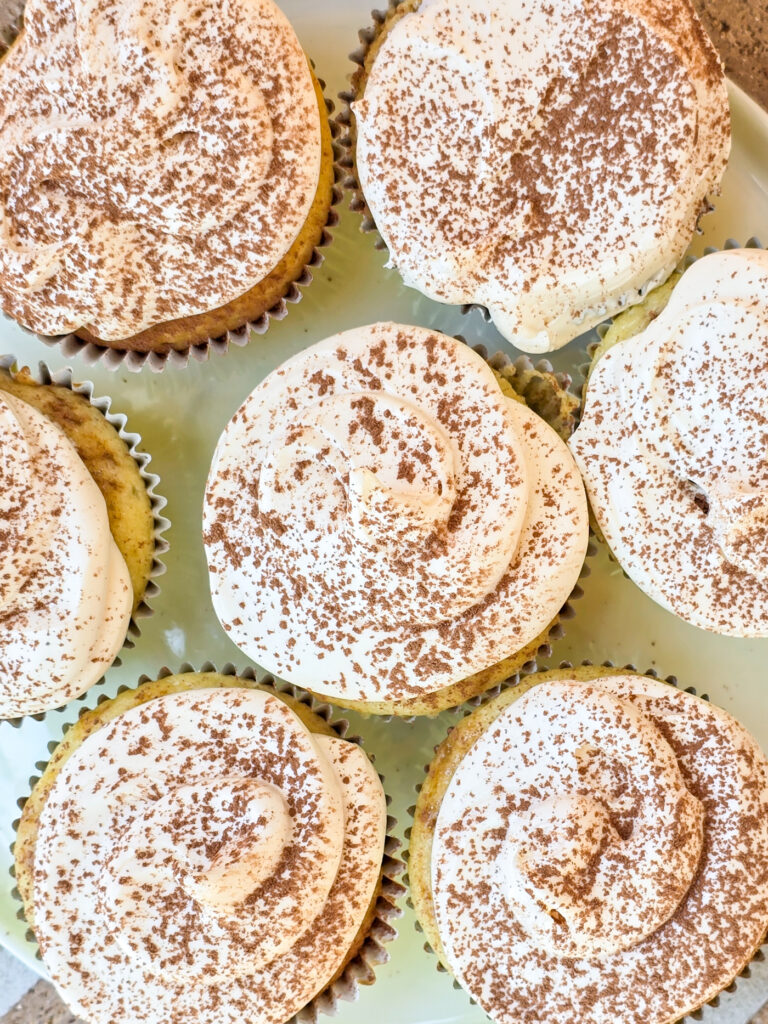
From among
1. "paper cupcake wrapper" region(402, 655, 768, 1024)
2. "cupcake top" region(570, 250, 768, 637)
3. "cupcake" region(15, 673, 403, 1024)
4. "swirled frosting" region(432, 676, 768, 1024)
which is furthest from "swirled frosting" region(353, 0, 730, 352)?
"cupcake" region(15, 673, 403, 1024)

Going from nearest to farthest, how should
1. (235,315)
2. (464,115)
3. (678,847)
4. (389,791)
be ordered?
(678,847)
(464,115)
(235,315)
(389,791)

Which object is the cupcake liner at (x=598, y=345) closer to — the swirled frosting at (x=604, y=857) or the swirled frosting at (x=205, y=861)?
the swirled frosting at (x=604, y=857)

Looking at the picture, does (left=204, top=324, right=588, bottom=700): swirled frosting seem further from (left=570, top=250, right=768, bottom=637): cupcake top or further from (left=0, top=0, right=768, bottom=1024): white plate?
(left=0, top=0, right=768, bottom=1024): white plate

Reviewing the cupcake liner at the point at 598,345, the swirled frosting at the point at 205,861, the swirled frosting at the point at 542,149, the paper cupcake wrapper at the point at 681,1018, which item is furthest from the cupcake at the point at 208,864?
the swirled frosting at the point at 542,149

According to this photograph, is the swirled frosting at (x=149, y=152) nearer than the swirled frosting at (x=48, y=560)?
Yes

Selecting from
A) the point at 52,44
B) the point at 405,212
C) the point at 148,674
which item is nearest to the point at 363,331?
the point at 405,212

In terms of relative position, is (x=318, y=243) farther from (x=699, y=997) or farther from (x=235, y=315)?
(x=699, y=997)

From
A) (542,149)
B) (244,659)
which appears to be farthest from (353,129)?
(244,659)
